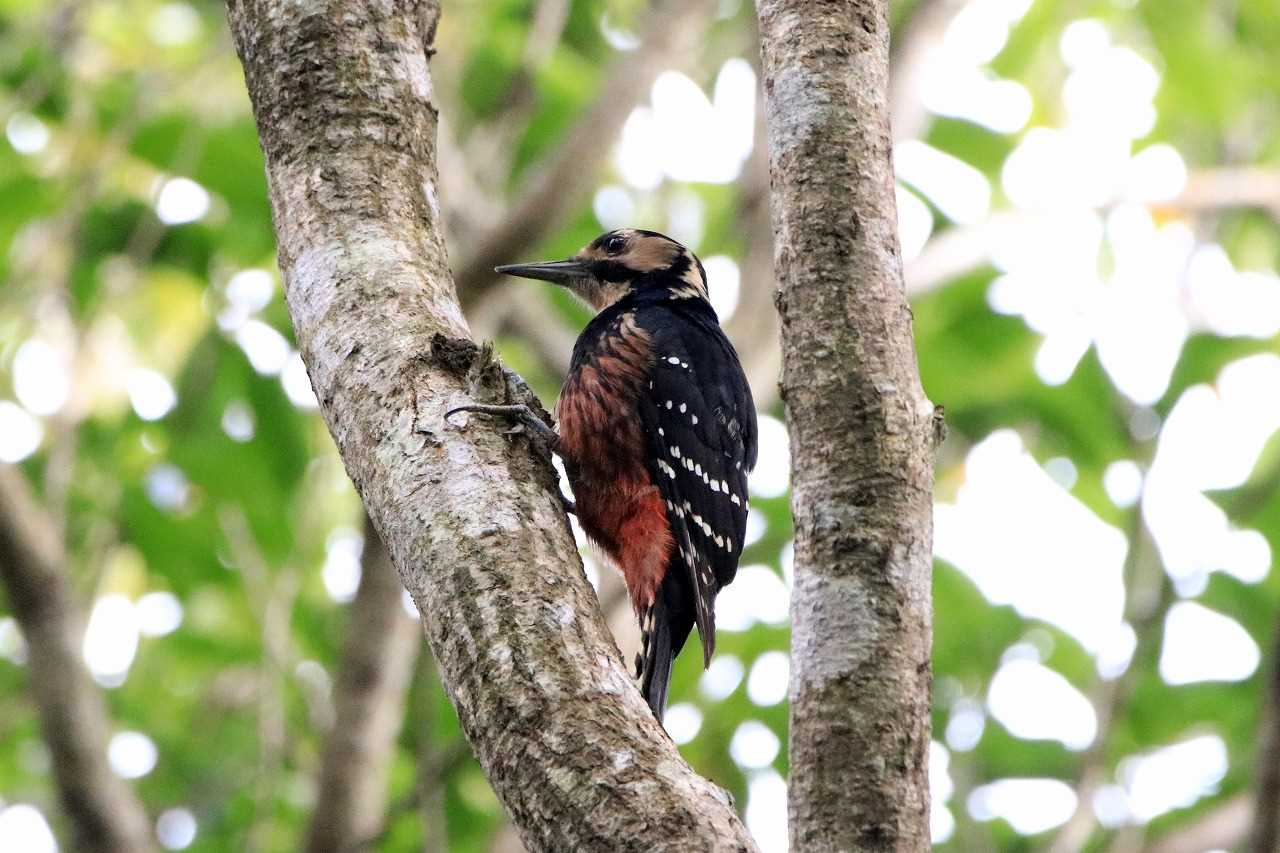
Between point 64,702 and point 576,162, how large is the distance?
2.06 m

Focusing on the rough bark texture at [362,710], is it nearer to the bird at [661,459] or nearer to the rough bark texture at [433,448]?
the bird at [661,459]

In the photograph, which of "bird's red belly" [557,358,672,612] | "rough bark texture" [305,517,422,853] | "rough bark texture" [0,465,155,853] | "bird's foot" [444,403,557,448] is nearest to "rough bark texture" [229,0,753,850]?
"bird's foot" [444,403,557,448]

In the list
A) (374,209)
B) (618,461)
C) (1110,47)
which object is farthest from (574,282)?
(1110,47)

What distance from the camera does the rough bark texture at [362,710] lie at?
412 cm

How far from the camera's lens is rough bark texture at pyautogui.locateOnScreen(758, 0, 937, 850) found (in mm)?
1929

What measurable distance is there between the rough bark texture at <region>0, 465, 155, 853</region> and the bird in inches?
59.9

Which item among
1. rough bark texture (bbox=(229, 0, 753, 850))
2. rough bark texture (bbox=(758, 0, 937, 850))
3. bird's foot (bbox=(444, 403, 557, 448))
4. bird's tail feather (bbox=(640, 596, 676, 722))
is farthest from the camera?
bird's tail feather (bbox=(640, 596, 676, 722))

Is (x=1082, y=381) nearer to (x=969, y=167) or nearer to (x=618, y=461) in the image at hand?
(x=969, y=167)

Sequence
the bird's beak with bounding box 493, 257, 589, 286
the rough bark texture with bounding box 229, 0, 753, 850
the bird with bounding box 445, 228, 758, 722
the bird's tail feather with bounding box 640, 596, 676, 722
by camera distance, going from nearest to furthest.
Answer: the rough bark texture with bounding box 229, 0, 753, 850
the bird's tail feather with bounding box 640, 596, 676, 722
the bird with bounding box 445, 228, 758, 722
the bird's beak with bounding box 493, 257, 589, 286

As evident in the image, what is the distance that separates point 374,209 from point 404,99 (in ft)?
0.82

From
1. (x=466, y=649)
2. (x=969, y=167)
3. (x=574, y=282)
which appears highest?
(x=969, y=167)

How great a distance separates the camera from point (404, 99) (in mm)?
2533

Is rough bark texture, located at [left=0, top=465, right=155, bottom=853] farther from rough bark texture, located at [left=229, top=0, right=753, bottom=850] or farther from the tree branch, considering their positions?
rough bark texture, located at [left=229, top=0, right=753, bottom=850]

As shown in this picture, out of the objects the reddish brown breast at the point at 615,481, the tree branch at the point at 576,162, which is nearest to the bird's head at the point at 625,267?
the tree branch at the point at 576,162
